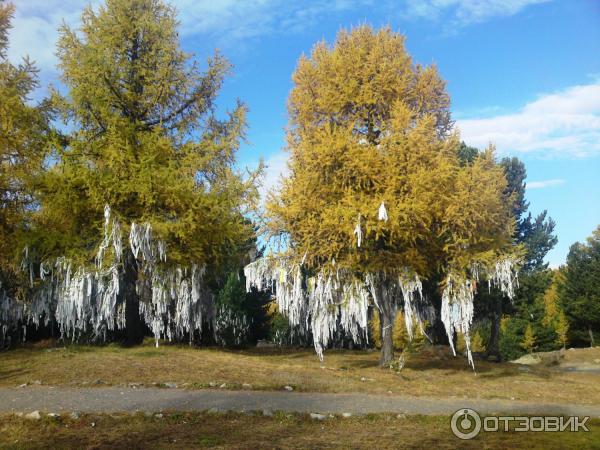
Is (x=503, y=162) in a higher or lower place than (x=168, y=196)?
higher

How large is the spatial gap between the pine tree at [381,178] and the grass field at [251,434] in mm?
7234

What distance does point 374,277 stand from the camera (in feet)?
53.0

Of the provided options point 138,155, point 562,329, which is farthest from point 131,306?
point 562,329

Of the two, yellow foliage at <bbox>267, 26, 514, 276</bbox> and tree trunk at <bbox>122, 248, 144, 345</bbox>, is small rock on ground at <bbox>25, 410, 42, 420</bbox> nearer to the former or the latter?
yellow foliage at <bbox>267, 26, 514, 276</bbox>

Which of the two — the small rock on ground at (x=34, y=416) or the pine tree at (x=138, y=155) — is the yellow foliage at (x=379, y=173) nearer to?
the pine tree at (x=138, y=155)

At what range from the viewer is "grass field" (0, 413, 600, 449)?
647cm

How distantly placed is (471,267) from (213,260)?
33.6 feet

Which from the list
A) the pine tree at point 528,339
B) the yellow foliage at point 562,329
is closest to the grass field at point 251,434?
the pine tree at point 528,339

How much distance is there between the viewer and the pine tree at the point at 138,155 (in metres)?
18.2

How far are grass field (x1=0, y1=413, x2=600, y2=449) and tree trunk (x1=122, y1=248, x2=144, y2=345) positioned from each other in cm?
1202

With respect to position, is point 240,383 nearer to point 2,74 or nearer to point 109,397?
point 109,397

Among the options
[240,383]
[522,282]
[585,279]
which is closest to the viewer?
[240,383]

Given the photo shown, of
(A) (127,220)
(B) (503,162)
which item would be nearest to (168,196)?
(A) (127,220)

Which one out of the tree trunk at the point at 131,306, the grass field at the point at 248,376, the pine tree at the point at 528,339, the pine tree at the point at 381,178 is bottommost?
the pine tree at the point at 528,339
